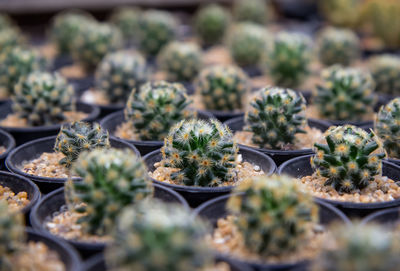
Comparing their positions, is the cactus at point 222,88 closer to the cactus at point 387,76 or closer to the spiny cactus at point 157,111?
the spiny cactus at point 157,111

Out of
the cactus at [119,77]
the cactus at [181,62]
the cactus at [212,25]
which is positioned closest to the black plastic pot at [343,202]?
the cactus at [119,77]

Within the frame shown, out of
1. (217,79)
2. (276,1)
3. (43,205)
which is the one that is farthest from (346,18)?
(43,205)

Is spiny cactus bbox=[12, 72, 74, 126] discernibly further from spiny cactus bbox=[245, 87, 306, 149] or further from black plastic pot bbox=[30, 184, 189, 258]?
spiny cactus bbox=[245, 87, 306, 149]

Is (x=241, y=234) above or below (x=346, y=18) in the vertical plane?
below

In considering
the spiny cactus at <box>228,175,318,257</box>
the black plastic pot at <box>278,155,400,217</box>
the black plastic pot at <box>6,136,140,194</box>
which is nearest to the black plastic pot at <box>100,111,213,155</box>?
the black plastic pot at <box>6,136,140,194</box>

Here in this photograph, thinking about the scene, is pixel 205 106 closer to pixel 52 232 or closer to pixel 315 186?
pixel 315 186
